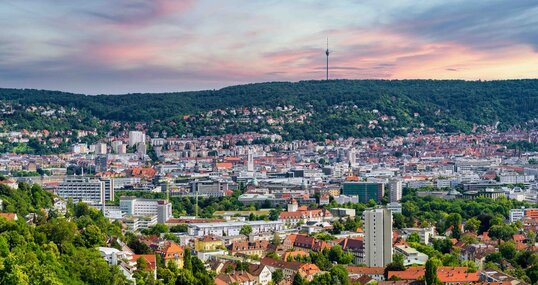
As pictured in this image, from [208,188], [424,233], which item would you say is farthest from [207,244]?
[208,188]

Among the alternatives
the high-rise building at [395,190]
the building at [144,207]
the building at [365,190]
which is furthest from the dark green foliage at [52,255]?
the building at [365,190]

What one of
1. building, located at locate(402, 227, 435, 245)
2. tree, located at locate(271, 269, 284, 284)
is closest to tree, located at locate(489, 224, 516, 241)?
building, located at locate(402, 227, 435, 245)

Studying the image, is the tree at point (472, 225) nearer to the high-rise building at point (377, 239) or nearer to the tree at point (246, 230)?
the high-rise building at point (377, 239)

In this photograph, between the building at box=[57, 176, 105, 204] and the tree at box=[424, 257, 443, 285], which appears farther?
the building at box=[57, 176, 105, 204]

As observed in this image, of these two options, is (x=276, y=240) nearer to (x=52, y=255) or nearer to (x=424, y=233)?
(x=424, y=233)

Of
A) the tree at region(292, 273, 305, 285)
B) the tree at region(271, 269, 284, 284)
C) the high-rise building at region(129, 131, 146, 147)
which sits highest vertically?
the high-rise building at region(129, 131, 146, 147)

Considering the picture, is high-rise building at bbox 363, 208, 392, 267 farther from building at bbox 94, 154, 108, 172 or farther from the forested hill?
Answer: the forested hill
